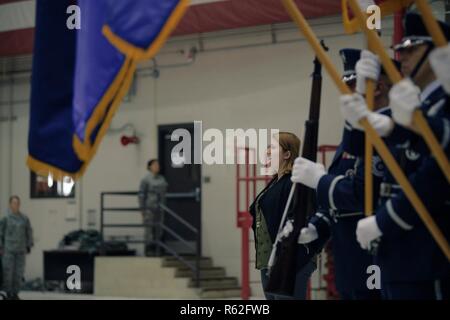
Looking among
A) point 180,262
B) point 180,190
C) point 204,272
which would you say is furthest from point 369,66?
point 180,190

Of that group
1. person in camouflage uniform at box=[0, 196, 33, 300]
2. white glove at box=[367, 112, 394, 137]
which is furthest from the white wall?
white glove at box=[367, 112, 394, 137]

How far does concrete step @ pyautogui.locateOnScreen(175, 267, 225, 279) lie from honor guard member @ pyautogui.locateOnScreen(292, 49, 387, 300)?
10.8 metres

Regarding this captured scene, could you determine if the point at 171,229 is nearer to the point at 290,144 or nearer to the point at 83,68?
the point at 290,144

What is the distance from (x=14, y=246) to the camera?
15.4 metres

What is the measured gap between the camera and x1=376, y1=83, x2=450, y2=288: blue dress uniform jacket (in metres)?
3.90

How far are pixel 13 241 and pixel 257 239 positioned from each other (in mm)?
9953

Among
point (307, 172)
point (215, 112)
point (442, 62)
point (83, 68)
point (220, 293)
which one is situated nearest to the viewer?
point (442, 62)

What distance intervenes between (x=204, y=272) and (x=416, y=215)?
39.8 feet

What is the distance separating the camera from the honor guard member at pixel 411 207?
3.90 m

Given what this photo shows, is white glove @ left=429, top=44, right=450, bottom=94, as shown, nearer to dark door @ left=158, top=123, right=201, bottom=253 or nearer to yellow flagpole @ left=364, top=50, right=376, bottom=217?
yellow flagpole @ left=364, top=50, right=376, bottom=217

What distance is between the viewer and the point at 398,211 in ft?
13.1

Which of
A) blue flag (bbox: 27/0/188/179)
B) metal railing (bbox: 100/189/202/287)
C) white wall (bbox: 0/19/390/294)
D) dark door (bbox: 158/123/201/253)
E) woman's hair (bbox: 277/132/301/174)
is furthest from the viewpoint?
dark door (bbox: 158/123/201/253)
